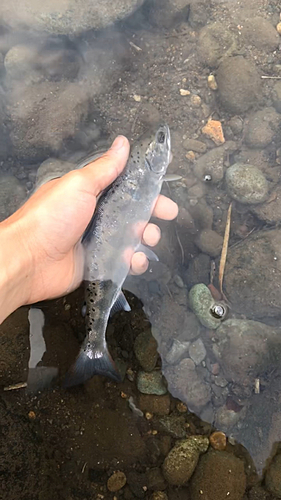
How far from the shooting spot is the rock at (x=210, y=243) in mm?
3871

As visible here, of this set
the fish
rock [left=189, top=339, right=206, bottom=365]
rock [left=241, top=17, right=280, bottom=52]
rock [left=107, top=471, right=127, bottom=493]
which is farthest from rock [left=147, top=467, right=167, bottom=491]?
rock [left=241, top=17, right=280, bottom=52]

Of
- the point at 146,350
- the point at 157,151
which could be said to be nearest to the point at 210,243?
the point at 157,151

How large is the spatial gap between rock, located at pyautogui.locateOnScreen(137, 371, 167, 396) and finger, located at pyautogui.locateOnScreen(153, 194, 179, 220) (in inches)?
58.2

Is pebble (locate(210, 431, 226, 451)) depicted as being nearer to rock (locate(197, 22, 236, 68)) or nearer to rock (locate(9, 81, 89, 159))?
rock (locate(9, 81, 89, 159))

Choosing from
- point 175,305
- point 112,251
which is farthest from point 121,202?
point 175,305

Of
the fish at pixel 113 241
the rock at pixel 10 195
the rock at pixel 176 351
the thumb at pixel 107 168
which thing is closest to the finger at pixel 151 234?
the fish at pixel 113 241

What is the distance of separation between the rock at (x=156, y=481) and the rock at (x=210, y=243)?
203 centimetres

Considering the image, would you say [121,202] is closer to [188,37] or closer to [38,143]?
[38,143]

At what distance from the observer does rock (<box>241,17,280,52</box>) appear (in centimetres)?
419

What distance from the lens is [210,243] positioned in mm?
3871

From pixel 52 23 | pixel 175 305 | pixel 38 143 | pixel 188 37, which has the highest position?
pixel 52 23

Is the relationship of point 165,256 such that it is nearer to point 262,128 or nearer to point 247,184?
point 247,184

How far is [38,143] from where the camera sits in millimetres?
3943

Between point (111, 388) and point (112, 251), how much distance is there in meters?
1.26
